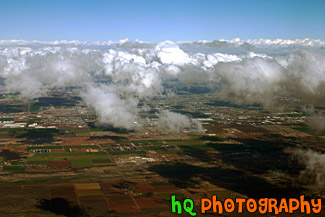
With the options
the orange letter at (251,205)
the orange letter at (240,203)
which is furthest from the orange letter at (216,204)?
the orange letter at (251,205)

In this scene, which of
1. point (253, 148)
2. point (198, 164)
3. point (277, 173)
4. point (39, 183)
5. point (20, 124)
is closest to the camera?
point (39, 183)

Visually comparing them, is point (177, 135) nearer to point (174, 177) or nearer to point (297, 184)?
point (174, 177)

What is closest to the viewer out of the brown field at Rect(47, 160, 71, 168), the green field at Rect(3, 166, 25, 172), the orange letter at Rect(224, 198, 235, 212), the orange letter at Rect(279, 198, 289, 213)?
the orange letter at Rect(224, 198, 235, 212)

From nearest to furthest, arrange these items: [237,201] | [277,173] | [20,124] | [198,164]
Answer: [237,201]
[277,173]
[198,164]
[20,124]

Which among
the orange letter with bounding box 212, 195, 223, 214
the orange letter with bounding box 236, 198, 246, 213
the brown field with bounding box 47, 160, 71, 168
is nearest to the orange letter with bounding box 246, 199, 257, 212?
the orange letter with bounding box 236, 198, 246, 213

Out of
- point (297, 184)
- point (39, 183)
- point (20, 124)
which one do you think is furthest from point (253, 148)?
point (20, 124)

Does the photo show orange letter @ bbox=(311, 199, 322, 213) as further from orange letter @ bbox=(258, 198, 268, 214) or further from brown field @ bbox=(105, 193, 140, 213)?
brown field @ bbox=(105, 193, 140, 213)

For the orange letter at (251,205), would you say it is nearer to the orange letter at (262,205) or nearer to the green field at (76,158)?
the orange letter at (262,205)
